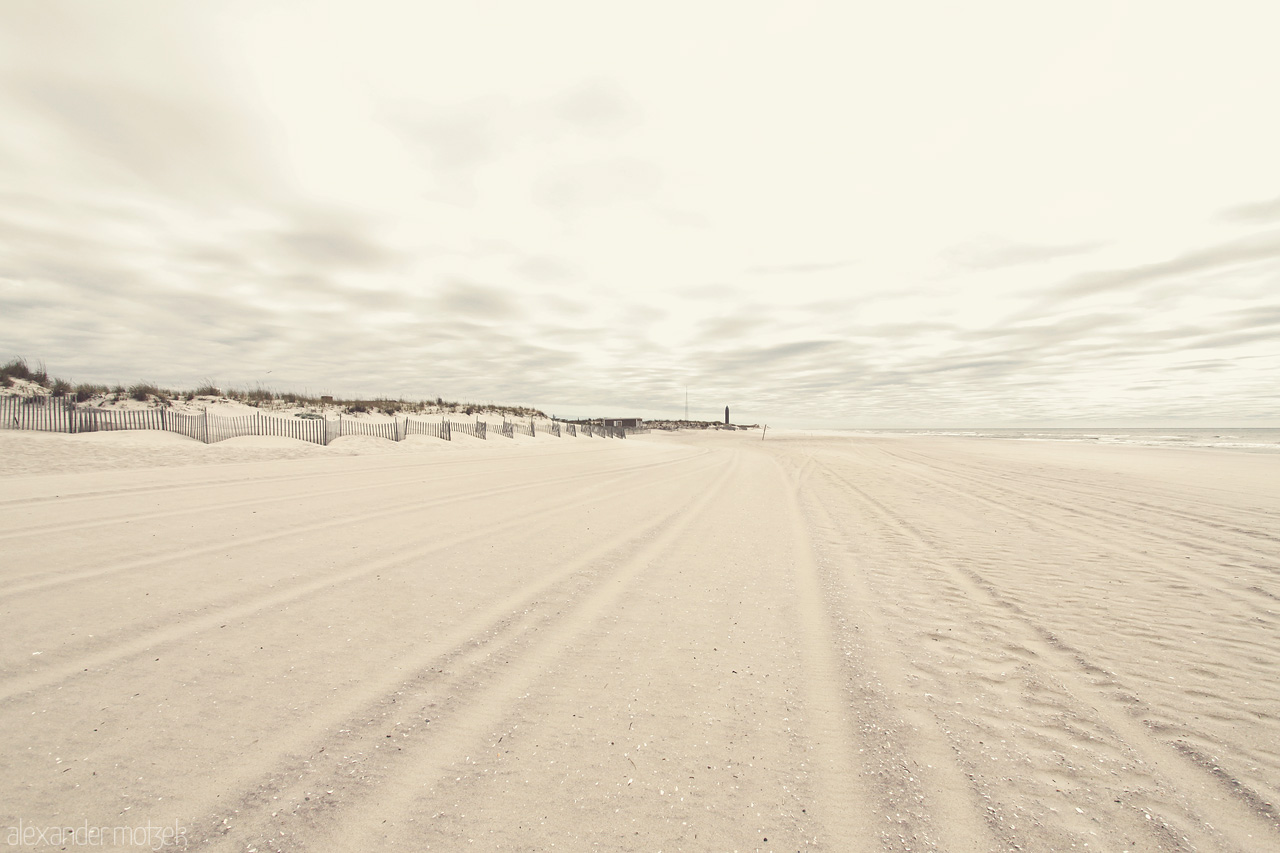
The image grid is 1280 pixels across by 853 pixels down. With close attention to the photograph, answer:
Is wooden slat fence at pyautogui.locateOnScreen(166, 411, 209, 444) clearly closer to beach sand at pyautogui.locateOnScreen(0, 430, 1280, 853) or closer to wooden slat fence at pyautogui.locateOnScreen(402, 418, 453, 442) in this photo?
wooden slat fence at pyautogui.locateOnScreen(402, 418, 453, 442)

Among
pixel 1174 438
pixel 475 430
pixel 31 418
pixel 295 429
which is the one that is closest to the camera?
pixel 31 418

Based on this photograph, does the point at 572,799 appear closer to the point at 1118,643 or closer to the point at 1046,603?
the point at 1118,643

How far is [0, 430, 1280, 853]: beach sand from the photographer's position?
2.08 meters

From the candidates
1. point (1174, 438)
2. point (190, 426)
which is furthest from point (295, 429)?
point (1174, 438)

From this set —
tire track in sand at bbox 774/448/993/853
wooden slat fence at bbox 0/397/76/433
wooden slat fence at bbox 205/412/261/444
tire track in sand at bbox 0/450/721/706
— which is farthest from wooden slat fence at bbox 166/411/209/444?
tire track in sand at bbox 774/448/993/853

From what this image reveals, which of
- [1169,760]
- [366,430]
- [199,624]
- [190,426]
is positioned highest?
[190,426]

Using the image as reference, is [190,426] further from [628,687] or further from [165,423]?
[628,687]

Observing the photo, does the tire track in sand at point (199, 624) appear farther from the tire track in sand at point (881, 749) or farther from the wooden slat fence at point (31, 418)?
the wooden slat fence at point (31, 418)

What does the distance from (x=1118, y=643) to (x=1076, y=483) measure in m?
12.7

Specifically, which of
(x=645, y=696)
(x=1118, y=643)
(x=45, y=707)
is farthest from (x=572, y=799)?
(x=1118, y=643)

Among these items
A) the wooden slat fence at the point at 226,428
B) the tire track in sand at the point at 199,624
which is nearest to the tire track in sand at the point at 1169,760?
the tire track in sand at the point at 199,624

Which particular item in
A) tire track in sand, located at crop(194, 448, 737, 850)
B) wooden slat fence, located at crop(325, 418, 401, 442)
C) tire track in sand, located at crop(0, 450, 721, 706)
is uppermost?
wooden slat fence, located at crop(325, 418, 401, 442)

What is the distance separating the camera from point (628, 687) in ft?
10.1

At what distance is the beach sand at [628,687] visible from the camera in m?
2.08
